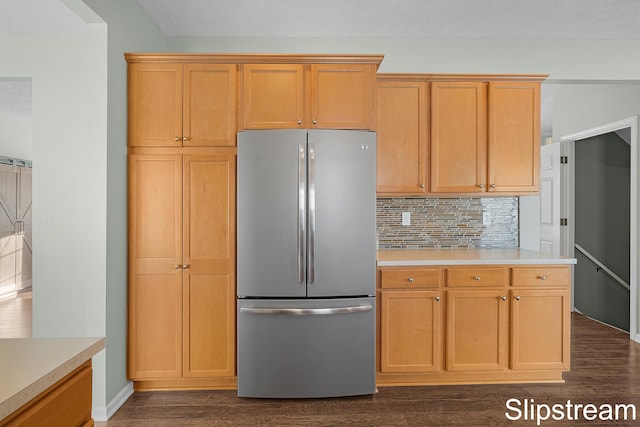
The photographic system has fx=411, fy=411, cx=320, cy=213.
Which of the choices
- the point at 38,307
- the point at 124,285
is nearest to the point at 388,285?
the point at 124,285

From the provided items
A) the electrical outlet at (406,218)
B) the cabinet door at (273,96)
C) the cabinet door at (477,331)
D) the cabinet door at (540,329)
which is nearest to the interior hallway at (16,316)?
the cabinet door at (273,96)

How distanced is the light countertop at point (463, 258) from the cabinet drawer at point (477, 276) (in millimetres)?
53

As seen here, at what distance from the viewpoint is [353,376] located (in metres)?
2.82

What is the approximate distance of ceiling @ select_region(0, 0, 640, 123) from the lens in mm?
2984

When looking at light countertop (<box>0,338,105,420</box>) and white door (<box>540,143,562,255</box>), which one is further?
white door (<box>540,143,562,255</box>)

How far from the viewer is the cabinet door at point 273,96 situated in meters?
2.93

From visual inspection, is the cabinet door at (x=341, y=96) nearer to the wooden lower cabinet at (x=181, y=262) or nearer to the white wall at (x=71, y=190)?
the wooden lower cabinet at (x=181, y=262)

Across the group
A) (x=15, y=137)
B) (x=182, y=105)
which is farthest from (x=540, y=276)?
(x=15, y=137)

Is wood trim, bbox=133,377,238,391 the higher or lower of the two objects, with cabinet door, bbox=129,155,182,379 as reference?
lower

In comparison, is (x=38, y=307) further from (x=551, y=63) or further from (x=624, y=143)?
(x=624, y=143)

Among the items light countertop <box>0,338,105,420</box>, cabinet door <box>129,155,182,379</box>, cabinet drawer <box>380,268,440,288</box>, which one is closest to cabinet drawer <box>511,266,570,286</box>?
cabinet drawer <box>380,268,440,288</box>

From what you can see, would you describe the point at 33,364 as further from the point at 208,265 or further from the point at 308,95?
the point at 308,95

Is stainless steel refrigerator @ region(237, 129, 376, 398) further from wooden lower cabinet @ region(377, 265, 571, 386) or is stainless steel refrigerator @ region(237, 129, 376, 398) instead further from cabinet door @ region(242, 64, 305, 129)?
wooden lower cabinet @ region(377, 265, 571, 386)

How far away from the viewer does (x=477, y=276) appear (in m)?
3.01
